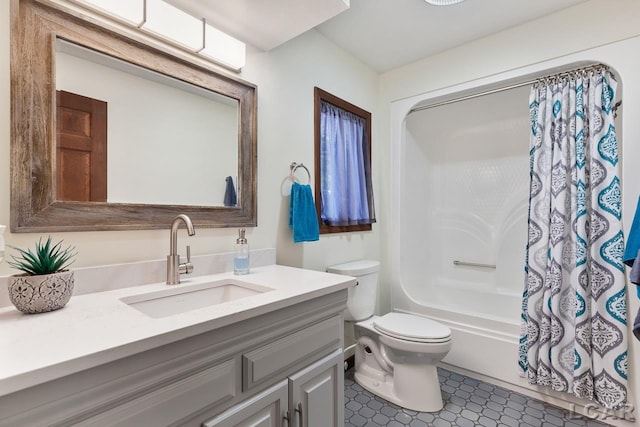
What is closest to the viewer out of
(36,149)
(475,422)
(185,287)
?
(36,149)

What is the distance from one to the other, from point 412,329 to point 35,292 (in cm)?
170

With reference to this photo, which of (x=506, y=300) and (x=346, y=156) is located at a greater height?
(x=346, y=156)

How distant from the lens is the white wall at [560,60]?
5.32ft

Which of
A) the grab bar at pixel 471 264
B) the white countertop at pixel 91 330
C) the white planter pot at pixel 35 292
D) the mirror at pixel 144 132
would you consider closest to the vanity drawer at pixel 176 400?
the white countertop at pixel 91 330

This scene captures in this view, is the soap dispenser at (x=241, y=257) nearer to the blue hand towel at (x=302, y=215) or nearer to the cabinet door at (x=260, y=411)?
the blue hand towel at (x=302, y=215)

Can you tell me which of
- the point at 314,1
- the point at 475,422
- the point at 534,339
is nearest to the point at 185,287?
the point at 314,1

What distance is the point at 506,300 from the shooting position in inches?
102

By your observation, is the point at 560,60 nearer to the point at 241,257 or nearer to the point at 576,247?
the point at 576,247

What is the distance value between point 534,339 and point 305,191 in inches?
64.9

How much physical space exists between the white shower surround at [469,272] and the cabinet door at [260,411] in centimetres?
166

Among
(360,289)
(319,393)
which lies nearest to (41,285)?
(319,393)

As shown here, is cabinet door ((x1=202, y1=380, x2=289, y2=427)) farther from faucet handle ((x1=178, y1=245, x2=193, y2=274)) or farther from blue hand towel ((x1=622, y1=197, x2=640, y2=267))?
blue hand towel ((x1=622, y1=197, x2=640, y2=267))

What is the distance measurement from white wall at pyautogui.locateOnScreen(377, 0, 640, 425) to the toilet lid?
0.59 meters

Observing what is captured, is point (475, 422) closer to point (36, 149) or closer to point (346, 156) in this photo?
point (346, 156)
